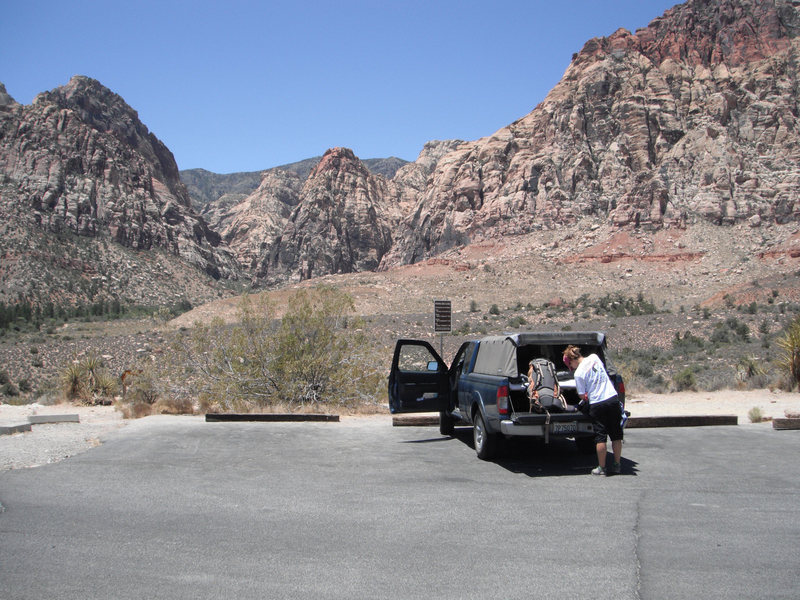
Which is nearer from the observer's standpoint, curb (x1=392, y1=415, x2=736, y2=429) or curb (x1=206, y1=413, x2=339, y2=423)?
curb (x1=392, y1=415, x2=736, y2=429)

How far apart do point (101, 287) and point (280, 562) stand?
99595 mm

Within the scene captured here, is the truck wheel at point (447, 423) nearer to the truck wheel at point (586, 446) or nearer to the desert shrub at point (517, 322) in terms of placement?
Answer: the truck wheel at point (586, 446)

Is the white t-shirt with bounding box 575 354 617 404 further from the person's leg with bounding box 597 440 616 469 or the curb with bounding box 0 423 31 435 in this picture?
the curb with bounding box 0 423 31 435

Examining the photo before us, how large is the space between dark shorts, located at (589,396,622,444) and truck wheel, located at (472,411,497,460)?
1.55 meters

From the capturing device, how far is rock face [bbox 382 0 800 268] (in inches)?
2778

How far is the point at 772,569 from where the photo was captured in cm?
496

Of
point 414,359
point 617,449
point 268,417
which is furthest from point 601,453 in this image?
point 414,359

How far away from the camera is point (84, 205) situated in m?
110

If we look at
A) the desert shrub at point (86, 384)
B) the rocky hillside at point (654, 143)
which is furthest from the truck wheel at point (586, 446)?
the rocky hillside at point (654, 143)

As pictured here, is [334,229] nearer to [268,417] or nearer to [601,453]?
[268,417]

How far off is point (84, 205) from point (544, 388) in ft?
377

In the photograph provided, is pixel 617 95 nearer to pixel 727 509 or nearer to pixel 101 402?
pixel 101 402

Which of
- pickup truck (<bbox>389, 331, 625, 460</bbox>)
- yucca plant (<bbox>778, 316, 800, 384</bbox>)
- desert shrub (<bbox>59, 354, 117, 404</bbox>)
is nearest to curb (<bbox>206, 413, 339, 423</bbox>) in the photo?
pickup truck (<bbox>389, 331, 625, 460</bbox>)

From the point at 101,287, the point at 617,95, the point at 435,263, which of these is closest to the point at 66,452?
the point at 435,263
